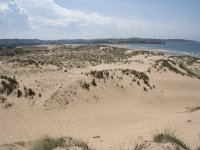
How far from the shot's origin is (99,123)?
17.0m

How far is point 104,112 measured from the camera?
18844 mm

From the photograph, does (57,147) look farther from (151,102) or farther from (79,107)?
(151,102)

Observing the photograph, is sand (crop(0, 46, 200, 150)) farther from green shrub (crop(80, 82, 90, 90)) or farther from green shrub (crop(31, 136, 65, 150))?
green shrub (crop(31, 136, 65, 150))

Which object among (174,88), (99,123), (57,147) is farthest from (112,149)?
(174,88)

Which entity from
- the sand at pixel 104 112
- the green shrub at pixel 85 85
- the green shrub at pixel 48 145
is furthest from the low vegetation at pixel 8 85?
the green shrub at pixel 48 145

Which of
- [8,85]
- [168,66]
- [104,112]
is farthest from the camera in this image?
[168,66]

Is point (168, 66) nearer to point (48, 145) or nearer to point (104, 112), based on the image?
point (104, 112)

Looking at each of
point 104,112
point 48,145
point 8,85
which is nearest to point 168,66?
point 104,112

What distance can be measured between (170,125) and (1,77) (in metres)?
12.2

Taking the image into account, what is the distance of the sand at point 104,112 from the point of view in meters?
Result: 13.1

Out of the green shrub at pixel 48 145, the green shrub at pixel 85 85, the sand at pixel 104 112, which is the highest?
the green shrub at pixel 48 145

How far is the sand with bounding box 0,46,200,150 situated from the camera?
13.1 meters

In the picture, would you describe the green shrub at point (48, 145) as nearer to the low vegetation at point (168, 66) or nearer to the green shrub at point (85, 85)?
the green shrub at point (85, 85)

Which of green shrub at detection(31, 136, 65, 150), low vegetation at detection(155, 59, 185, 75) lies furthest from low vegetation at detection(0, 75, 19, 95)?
low vegetation at detection(155, 59, 185, 75)
